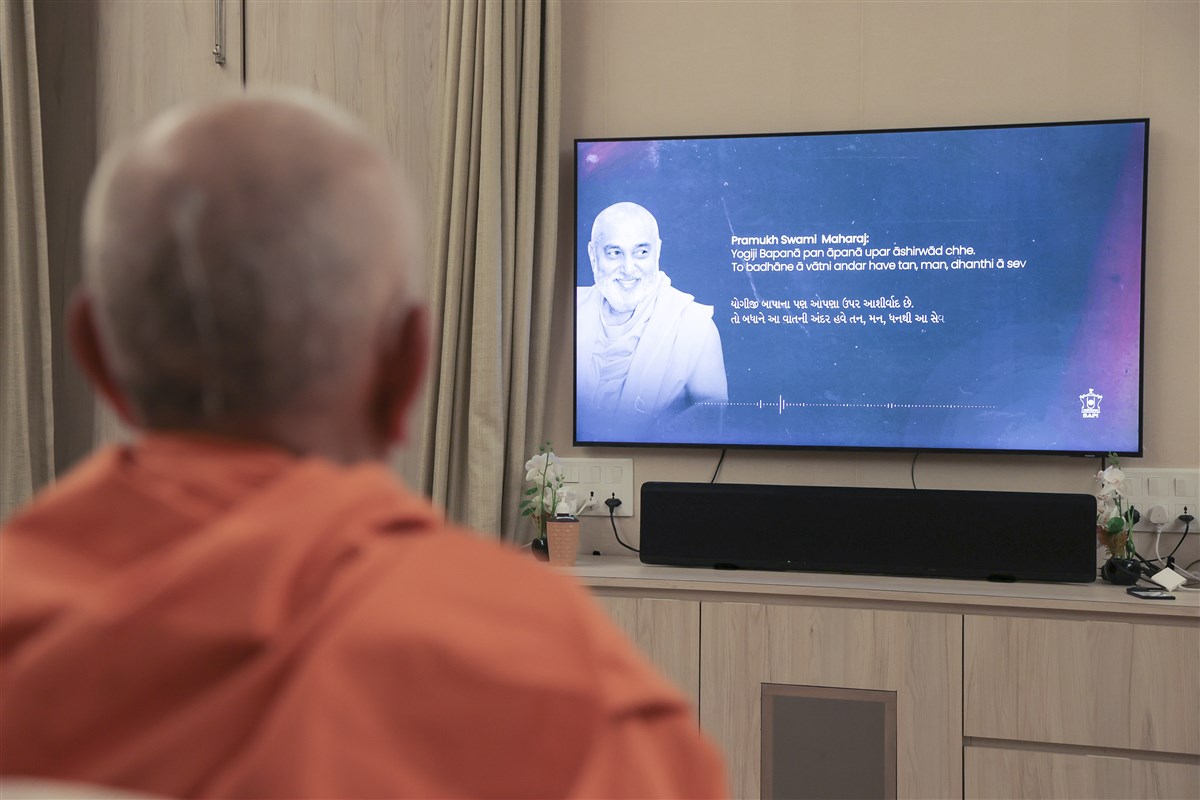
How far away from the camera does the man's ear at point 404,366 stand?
671 millimetres

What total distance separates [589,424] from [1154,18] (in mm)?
1945

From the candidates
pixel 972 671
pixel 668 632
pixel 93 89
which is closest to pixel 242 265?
pixel 668 632

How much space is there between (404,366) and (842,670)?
2161 millimetres

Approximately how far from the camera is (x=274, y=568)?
22.1 inches

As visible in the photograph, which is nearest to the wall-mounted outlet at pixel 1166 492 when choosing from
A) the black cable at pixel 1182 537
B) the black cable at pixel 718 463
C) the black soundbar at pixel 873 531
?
the black cable at pixel 1182 537

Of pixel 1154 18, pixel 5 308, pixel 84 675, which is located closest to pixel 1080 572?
pixel 1154 18

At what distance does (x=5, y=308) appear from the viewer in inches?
122

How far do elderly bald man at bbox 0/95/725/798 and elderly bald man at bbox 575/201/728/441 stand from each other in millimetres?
2416

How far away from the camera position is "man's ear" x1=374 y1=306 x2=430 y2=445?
67cm

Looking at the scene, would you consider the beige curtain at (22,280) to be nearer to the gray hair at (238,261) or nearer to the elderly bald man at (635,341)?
the elderly bald man at (635,341)

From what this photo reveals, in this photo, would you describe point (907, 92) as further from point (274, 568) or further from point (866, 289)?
point (274, 568)

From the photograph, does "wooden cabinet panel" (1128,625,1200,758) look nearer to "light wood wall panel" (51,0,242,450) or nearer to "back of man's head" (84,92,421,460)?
"back of man's head" (84,92,421,460)

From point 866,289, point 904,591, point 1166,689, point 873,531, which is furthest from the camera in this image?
point 866,289

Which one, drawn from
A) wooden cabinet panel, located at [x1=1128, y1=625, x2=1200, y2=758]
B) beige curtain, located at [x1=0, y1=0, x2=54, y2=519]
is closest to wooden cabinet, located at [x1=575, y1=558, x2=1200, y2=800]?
wooden cabinet panel, located at [x1=1128, y1=625, x2=1200, y2=758]
